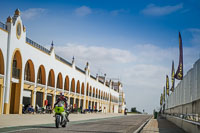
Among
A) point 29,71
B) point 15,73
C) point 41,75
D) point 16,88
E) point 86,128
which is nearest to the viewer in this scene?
point 86,128

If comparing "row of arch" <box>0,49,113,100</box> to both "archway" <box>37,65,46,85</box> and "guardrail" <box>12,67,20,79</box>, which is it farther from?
"guardrail" <box>12,67,20,79</box>

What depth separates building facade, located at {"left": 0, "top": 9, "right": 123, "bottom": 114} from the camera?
27125 millimetres

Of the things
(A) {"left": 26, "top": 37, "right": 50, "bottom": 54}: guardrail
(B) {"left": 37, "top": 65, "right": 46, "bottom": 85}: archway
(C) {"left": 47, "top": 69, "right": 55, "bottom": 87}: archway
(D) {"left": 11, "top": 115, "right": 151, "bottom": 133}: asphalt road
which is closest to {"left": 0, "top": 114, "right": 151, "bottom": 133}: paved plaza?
(D) {"left": 11, "top": 115, "right": 151, "bottom": 133}: asphalt road

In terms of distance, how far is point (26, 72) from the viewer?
3372 cm

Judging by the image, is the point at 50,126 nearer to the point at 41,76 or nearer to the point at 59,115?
the point at 59,115

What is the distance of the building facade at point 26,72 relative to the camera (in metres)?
27.1

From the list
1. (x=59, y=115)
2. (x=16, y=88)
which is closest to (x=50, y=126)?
(x=59, y=115)

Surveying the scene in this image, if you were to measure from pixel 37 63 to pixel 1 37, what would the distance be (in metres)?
9.44

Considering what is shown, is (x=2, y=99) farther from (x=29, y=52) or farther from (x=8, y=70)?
(x=29, y=52)

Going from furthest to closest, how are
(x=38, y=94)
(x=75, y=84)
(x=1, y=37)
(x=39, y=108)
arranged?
(x=75, y=84) < (x=38, y=94) < (x=39, y=108) < (x=1, y=37)

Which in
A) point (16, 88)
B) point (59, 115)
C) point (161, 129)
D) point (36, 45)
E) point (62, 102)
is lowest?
point (161, 129)

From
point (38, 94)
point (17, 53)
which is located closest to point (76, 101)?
point (38, 94)

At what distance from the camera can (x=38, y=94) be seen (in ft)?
122

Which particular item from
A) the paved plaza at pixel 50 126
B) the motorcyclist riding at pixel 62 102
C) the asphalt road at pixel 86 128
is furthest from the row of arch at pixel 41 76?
the motorcyclist riding at pixel 62 102
